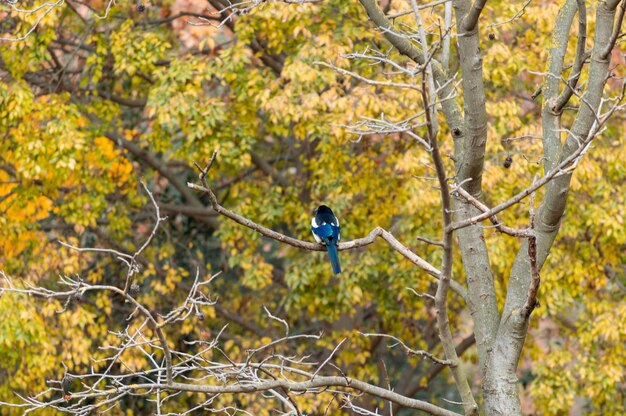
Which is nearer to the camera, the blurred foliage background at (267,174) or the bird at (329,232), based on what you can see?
the bird at (329,232)

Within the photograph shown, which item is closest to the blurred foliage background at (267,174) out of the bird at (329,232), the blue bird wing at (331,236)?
the bird at (329,232)

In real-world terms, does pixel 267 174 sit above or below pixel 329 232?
below

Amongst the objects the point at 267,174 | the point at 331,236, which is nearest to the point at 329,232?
the point at 331,236

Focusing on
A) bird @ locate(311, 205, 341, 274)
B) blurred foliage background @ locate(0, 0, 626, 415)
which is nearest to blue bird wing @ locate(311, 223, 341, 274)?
bird @ locate(311, 205, 341, 274)

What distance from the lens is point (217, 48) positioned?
1198 cm

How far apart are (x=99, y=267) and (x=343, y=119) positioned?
401cm

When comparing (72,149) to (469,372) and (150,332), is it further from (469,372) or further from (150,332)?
(469,372)

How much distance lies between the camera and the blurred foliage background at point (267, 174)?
10.5 meters

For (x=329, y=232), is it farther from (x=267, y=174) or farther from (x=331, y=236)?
(x=267, y=174)

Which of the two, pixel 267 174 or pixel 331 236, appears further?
pixel 267 174

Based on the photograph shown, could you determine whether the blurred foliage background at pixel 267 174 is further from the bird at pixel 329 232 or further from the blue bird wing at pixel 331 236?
the blue bird wing at pixel 331 236

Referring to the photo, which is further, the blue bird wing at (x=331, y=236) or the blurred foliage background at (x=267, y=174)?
the blurred foliage background at (x=267, y=174)

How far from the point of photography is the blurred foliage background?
10453 mm

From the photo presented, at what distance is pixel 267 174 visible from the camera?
1275cm
